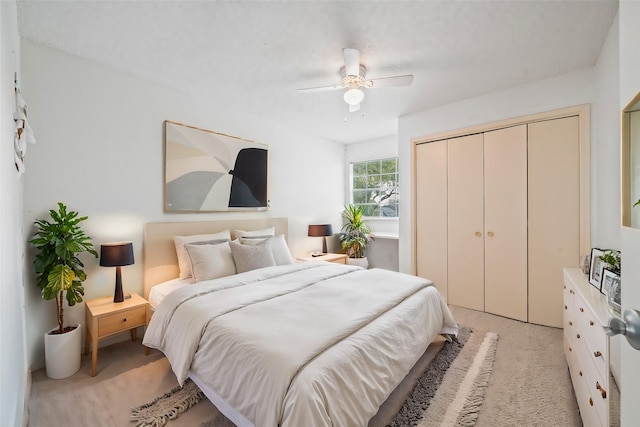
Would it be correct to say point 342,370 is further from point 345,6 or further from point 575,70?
point 575,70

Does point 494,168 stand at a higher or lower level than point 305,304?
higher

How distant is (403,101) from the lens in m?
3.45

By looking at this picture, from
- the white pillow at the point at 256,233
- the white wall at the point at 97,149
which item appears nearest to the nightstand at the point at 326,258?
the white pillow at the point at 256,233

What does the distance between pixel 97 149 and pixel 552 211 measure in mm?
4504

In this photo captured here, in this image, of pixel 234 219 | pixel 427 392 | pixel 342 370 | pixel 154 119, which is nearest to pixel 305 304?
pixel 342 370

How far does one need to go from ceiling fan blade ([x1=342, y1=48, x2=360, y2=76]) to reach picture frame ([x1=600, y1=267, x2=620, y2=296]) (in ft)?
7.19

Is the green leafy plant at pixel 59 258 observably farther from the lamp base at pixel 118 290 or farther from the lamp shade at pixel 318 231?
the lamp shade at pixel 318 231

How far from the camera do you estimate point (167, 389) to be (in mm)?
1999

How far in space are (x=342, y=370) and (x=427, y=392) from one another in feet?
2.98

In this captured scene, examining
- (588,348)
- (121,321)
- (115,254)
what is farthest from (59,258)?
(588,348)

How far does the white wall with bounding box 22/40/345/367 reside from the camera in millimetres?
2240

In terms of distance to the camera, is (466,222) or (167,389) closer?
(167,389)

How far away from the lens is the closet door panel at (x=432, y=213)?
3701mm

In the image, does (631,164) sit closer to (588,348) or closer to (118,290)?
(588,348)
